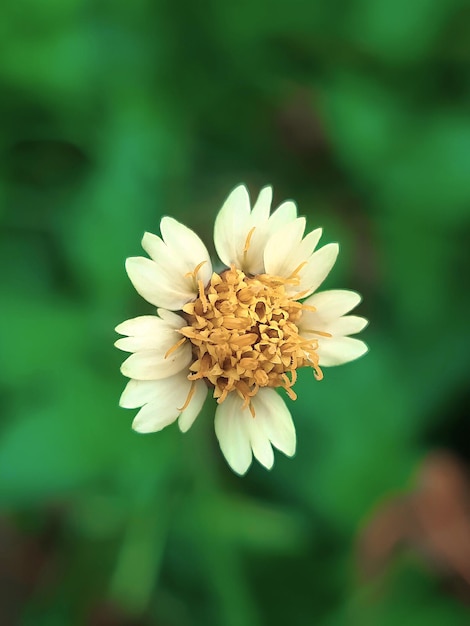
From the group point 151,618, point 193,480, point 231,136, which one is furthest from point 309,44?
point 151,618

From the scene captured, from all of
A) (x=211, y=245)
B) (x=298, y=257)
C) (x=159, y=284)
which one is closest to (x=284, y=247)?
(x=298, y=257)

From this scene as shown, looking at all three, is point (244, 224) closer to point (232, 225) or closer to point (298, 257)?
point (232, 225)

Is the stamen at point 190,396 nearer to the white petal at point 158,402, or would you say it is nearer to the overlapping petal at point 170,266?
the white petal at point 158,402

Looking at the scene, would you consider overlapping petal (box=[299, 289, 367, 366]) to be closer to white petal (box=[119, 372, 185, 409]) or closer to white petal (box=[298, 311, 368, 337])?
white petal (box=[298, 311, 368, 337])
